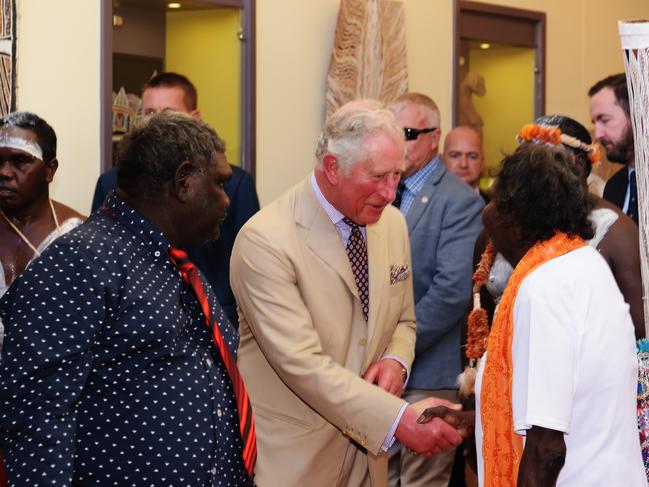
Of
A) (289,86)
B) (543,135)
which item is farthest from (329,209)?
(289,86)

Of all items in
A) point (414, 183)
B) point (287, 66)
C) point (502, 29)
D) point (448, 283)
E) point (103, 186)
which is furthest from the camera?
point (502, 29)

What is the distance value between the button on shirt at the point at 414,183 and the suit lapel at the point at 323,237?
4.67 ft

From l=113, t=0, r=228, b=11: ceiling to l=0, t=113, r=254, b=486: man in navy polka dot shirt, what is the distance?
3052mm

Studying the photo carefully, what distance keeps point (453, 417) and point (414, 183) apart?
187 cm

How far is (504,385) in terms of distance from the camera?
2670 millimetres

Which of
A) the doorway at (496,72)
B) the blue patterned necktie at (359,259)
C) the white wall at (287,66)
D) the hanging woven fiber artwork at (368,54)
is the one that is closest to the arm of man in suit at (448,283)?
the blue patterned necktie at (359,259)

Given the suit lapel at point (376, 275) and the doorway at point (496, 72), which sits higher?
the doorway at point (496, 72)

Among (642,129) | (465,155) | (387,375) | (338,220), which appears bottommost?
(387,375)

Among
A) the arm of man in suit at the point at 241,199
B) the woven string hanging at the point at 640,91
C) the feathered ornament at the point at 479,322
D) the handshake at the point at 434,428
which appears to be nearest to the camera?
the woven string hanging at the point at 640,91

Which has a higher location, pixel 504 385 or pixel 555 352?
pixel 555 352

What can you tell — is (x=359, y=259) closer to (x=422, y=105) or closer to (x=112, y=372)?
(x=112, y=372)

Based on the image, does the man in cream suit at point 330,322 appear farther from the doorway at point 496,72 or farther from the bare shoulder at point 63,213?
the doorway at point 496,72

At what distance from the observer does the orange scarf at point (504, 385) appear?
8.68 feet

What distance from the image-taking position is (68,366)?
2.27 metres
